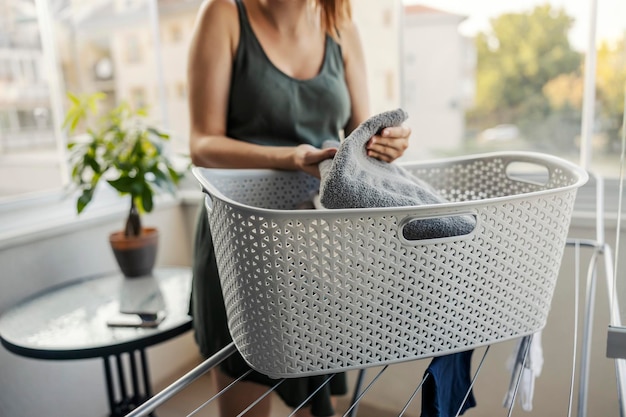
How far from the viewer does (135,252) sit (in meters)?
1.50

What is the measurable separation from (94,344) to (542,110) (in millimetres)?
1342

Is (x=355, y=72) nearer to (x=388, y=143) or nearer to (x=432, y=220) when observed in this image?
(x=388, y=143)

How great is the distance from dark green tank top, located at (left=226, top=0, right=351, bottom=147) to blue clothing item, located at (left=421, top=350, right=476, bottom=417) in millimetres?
497

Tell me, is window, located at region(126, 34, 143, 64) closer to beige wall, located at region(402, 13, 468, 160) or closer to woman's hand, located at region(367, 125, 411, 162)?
beige wall, located at region(402, 13, 468, 160)

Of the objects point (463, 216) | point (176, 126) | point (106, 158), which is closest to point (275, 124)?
point (463, 216)

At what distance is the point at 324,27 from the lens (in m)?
1.07

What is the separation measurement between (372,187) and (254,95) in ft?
1.49

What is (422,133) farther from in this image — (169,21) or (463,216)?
(463,216)

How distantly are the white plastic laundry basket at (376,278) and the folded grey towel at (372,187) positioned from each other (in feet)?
0.06

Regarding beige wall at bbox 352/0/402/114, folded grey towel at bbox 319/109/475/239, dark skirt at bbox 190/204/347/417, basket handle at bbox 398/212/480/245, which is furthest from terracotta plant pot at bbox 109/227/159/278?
basket handle at bbox 398/212/480/245

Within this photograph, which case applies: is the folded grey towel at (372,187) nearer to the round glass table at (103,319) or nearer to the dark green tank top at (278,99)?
the dark green tank top at (278,99)

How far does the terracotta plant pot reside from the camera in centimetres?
150

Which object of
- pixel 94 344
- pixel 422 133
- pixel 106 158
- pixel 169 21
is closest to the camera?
pixel 94 344

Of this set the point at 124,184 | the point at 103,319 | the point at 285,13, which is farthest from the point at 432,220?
the point at 124,184
